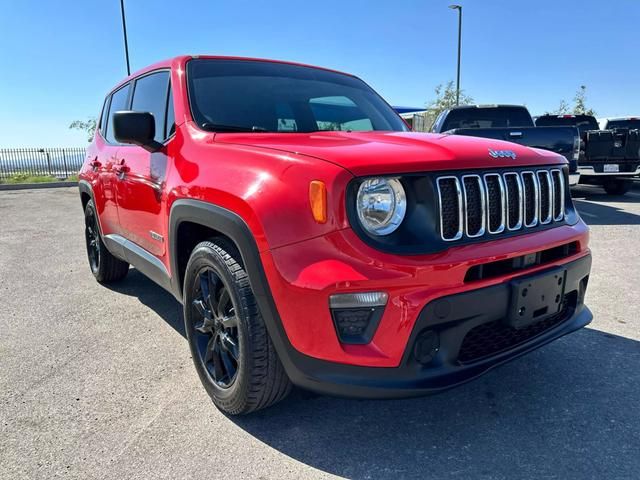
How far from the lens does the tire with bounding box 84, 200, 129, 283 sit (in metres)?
4.71

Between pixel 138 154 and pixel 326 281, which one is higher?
pixel 138 154

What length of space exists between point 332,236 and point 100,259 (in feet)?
11.7

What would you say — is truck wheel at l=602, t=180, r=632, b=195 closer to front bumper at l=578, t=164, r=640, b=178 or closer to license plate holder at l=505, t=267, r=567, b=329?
front bumper at l=578, t=164, r=640, b=178

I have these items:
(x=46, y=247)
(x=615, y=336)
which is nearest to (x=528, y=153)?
(x=615, y=336)

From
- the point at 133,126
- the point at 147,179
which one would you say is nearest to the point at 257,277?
the point at 133,126

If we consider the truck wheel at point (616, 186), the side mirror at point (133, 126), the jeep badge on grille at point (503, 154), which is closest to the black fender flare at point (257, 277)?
the side mirror at point (133, 126)

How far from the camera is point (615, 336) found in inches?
133

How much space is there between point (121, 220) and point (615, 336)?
139 inches

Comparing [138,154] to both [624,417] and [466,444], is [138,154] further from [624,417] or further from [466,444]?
[624,417]

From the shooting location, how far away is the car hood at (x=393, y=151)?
6.48 ft

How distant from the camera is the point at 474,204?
2111mm

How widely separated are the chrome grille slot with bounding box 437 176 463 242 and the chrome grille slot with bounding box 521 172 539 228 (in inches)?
19.8

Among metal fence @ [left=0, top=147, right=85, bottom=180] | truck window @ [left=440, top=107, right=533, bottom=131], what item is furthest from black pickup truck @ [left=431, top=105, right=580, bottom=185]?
metal fence @ [left=0, top=147, right=85, bottom=180]

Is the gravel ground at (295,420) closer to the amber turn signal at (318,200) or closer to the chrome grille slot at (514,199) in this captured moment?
the chrome grille slot at (514,199)
